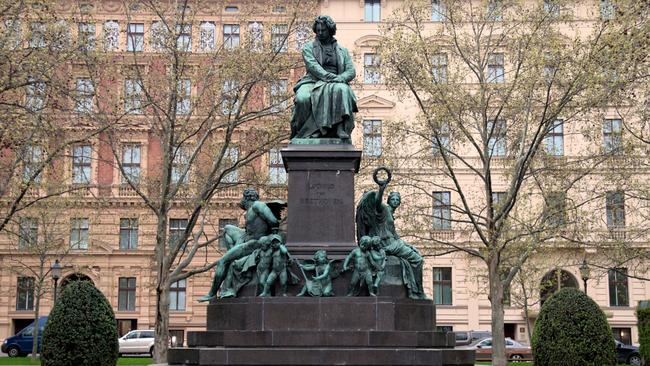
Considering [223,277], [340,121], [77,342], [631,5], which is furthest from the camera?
[631,5]

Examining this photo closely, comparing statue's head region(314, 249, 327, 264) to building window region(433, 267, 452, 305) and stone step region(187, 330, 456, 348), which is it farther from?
building window region(433, 267, 452, 305)

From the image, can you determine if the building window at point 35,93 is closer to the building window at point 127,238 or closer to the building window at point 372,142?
the building window at point 372,142

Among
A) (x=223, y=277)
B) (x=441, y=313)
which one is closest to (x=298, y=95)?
(x=223, y=277)

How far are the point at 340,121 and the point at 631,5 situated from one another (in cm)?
1402

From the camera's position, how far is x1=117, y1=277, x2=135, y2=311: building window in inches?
1706

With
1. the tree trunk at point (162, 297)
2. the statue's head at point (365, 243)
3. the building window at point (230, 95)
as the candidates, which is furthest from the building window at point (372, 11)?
the statue's head at point (365, 243)

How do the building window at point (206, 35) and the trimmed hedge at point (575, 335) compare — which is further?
the building window at point (206, 35)

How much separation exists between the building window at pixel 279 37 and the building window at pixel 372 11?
15.2 m

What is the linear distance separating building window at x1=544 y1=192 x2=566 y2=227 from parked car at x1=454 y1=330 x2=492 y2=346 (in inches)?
479

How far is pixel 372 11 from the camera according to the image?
4494 centimetres

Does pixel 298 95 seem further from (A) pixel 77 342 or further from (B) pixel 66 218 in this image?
(B) pixel 66 218

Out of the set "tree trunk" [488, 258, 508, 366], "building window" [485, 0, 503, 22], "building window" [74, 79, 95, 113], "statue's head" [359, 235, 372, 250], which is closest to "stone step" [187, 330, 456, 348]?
"statue's head" [359, 235, 372, 250]

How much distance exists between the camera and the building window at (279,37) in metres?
27.7

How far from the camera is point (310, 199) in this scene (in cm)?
1429
